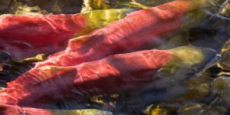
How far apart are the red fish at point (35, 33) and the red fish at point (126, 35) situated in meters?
0.15

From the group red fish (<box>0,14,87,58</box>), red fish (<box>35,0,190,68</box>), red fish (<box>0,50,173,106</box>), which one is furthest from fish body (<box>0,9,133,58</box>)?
red fish (<box>0,50,173,106</box>)

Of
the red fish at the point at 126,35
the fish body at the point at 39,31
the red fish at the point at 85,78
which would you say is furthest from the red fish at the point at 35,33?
the red fish at the point at 85,78

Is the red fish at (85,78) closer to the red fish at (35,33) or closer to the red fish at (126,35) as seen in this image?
the red fish at (126,35)

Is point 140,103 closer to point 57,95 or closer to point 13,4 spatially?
point 57,95

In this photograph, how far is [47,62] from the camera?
296 centimetres

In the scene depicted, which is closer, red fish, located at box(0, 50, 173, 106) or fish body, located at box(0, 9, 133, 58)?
red fish, located at box(0, 50, 173, 106)

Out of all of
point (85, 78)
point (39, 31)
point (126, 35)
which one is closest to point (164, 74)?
point (126, 35)

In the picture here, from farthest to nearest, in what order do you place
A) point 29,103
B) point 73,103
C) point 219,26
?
point 219,26 < point 73,103 < point 29,103

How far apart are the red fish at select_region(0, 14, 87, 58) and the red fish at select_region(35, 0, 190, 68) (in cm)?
15

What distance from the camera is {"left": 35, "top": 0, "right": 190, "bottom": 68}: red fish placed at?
2.94 m

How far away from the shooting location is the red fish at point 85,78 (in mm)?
A: 2711

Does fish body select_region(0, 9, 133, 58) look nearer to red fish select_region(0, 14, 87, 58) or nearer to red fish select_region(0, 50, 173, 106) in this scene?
red fish select_region(0, 14, 87, 58)

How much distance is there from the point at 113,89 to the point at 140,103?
0.72ft

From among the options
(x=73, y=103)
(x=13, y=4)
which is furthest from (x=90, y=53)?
(x=13, y=4)
